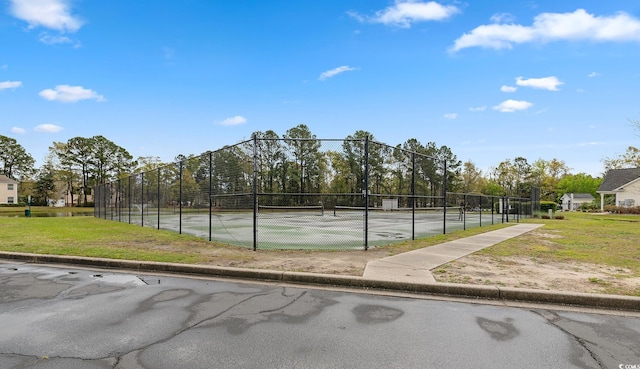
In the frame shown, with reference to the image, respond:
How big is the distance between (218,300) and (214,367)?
2.02m

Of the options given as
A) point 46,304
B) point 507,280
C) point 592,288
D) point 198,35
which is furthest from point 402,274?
point 198,35

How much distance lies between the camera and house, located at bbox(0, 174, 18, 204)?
61.4 meters

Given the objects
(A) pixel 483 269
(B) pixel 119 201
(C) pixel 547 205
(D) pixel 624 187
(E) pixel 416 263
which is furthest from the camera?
(D) pixel 624 187

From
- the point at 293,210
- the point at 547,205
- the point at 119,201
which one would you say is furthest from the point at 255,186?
the point at 547,205

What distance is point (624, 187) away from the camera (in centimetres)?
4850

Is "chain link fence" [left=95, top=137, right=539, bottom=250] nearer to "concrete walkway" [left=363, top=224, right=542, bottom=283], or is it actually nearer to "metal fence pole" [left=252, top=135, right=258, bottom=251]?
"metal fence pole" [left=252, top=135, right=258, bottom=251]

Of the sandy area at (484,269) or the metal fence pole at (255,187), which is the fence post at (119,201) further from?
the metal fence pole at (255,187)

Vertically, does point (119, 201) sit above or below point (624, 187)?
below

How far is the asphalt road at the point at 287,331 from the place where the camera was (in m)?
3.10

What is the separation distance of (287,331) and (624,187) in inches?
2446

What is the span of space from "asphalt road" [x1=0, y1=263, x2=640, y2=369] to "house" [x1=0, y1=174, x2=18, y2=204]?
7588 centimetres

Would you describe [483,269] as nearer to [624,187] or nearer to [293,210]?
[293,210]

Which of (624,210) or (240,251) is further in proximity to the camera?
(624,210)

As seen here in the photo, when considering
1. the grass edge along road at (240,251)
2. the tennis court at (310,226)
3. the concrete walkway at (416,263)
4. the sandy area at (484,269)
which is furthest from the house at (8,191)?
the concrete walkway at (416,263)
